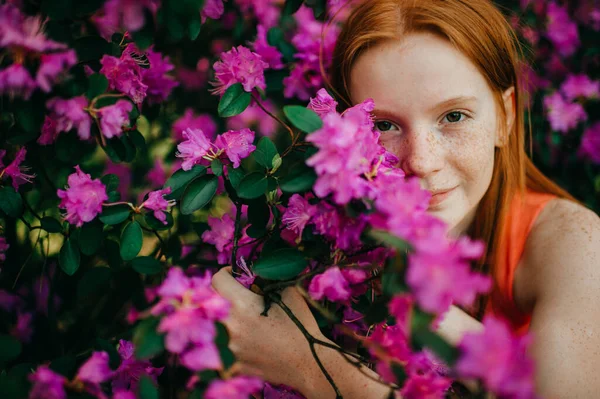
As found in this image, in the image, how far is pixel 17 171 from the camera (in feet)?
3.80

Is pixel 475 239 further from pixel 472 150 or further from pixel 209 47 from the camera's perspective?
pixel 209 47

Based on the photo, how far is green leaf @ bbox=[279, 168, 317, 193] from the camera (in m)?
0.89

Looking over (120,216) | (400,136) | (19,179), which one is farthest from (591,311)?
(19,179)

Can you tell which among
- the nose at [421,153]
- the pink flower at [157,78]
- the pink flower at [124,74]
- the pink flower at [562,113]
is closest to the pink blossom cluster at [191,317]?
the pink flower at [124,74]

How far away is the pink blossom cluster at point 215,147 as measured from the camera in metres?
1.08

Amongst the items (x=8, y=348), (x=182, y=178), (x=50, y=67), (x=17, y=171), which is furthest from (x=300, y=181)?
(x=17, y=171)

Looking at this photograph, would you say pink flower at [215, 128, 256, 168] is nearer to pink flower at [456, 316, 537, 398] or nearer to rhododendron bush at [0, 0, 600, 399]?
rhododendron bush at [0, 0, 600, 399]

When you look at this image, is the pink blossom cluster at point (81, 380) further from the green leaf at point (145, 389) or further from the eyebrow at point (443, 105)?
the eyebrow at point (443, 105)

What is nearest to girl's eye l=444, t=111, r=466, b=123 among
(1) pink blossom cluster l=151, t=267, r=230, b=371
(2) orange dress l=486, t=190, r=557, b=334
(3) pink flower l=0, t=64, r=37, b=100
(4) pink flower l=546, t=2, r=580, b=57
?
(2) orange dress l=486, t=190, r=557, b=334

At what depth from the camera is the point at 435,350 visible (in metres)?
0.69

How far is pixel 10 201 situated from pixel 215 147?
1.38 feet

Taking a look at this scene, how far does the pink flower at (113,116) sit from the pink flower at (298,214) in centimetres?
33

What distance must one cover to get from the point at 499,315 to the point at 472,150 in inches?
21.5

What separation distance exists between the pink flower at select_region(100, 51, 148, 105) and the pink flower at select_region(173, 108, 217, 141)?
883 mm
